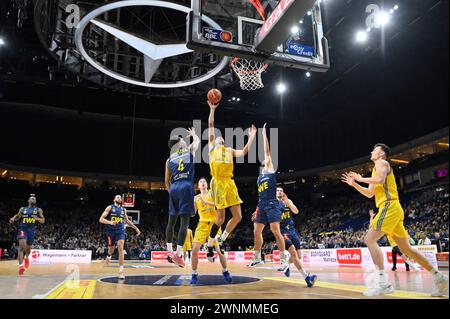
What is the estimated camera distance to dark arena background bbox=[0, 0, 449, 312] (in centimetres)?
623

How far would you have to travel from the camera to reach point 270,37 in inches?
265

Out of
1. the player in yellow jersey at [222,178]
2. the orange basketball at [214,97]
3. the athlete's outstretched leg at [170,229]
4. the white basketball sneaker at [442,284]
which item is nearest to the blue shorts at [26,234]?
the athlete's outstretched leg at [170,229]

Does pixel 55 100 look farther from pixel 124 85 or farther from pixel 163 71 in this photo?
pixel 163 71

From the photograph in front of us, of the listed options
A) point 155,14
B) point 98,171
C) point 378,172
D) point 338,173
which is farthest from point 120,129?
point 378,172

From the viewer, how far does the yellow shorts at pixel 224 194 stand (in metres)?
6.23

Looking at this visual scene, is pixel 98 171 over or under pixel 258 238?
over

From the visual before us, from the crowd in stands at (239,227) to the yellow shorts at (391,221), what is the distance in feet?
52.9

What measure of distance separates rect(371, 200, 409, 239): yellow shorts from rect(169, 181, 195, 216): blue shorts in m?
2.84

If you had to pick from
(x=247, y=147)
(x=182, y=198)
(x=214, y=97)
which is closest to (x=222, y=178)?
(x=247, y=147)

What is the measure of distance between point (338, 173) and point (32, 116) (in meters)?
27.0

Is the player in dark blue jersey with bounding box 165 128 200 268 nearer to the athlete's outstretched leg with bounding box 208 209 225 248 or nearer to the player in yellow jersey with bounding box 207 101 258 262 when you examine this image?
the player in yellow jersey with bounding box 207 101 258 262

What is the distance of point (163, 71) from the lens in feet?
65.7

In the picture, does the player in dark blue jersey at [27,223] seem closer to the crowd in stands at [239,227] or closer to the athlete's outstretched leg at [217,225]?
the athlete's outstretched leg at [217,225]

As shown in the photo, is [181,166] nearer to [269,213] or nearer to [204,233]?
[204,233]
